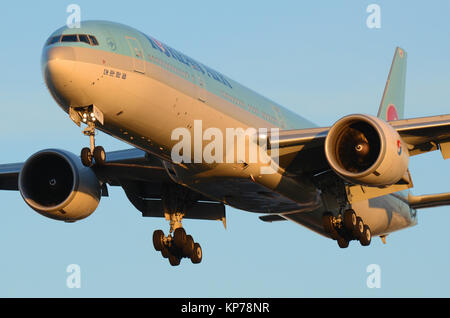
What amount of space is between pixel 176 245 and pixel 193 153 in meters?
6.45

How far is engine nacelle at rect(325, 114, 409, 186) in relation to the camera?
2723 centimetres

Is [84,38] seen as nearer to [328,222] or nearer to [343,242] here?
[328,222]

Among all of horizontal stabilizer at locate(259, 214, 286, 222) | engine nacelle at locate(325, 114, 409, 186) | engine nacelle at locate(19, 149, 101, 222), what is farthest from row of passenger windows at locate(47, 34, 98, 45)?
horizontal stabilizer at locate(259, 214, 286, 222)

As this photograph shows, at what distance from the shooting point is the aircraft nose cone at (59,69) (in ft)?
79.2

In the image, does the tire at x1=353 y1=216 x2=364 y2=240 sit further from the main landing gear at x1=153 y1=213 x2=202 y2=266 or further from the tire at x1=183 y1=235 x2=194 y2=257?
the tire at x1=183 y1=235 x2=194 y2=257

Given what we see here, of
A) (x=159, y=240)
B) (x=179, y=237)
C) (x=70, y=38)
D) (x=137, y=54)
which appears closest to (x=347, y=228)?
(x=179, y=237)

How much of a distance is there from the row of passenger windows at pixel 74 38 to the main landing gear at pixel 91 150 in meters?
2.08

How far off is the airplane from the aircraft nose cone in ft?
0.10

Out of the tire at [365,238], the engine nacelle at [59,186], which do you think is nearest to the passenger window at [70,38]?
the engine nacelle at [59,186]

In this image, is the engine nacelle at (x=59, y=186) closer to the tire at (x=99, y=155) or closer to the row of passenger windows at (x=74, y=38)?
the tire at (x=99, y=155)

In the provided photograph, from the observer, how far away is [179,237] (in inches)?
1313

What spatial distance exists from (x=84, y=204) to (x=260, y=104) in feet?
25.7

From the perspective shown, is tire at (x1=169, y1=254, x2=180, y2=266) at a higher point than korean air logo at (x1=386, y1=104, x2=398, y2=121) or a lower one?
lower

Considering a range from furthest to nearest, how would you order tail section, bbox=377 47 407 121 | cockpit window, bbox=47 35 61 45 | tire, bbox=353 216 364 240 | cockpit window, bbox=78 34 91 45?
tail section, bbox=377 47 407 121, tire, bbox=353 216 364 240, cockpit window, bbox=78 34 91 45, cockpit window, bbox=47 35 61 45
